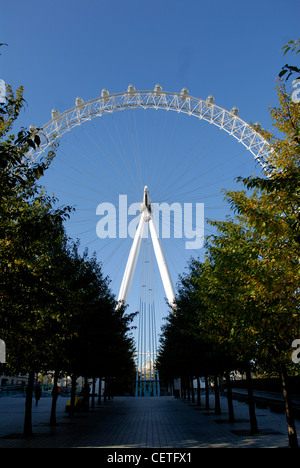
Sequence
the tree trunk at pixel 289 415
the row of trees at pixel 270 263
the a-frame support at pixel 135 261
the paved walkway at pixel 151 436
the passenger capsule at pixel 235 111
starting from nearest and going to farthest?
the row of trees at pixel 270 263, the tree trunk at pixel 289 415, the paved walkway at pixel 151 436, the passenger capsule at pixel 235 111, the a-frame support at pixel 135 261

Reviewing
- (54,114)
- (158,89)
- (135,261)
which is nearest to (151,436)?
(135,261)

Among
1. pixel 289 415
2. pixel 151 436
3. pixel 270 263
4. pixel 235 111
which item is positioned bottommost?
pixel 151 436

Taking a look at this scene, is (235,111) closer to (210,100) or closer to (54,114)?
(210,100)

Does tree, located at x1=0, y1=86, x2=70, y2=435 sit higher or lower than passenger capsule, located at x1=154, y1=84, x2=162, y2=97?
lower

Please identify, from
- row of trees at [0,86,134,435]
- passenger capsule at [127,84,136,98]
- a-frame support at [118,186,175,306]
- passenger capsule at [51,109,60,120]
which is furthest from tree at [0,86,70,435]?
a-frame support at [118,186,175,306]

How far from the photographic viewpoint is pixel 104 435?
16641 millimetres

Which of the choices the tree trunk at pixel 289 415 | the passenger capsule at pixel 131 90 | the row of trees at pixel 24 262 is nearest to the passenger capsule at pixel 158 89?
the passenger capsule at pixel 131 90

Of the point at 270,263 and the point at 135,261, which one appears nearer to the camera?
the point at 270,263

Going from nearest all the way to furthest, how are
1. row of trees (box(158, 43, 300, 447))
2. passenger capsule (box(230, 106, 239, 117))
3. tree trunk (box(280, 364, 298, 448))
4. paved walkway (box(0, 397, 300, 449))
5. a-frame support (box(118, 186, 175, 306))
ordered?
row of trees (box(158, 43, 300, 447)) → tree trunk (box(280, 364, 298, 448)) → paved walkway (box(0, 397, 300, 449)) → passenger capsule (box(230, 106, 239, 117)) → a-frame support (box(118, 186, 175, 306))

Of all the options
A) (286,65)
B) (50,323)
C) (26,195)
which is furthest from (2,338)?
(286,65)

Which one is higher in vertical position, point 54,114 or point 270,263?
point 54,114

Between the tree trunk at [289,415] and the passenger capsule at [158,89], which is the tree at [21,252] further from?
the passenger capsule at [158,89]

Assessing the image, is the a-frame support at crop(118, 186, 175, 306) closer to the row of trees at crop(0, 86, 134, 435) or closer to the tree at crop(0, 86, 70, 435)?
the row of trees at crop(0, 86, 134, 435)
